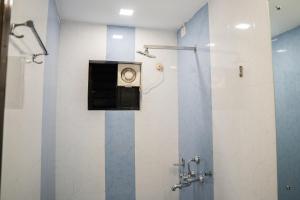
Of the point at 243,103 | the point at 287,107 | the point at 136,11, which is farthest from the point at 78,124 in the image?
the point at 287,107

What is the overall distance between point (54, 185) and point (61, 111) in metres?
0.76

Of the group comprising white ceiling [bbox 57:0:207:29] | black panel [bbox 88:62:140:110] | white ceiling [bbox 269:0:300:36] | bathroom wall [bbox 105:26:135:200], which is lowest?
bathroom wall [bbox 105:26:135:200]

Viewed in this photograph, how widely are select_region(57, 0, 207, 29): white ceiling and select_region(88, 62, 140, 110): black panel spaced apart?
49cm

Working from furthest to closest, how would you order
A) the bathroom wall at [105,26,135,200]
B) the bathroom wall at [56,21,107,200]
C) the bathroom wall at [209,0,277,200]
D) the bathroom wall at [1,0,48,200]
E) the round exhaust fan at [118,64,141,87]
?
the round exhaust fan at [118,64,141,87] < the bathroom wall at [105,26,135,200] < the bathroom wall at [56,21,107,200] < the bathroom wall at [209,0,277,200] < the bathroom wall at [1,0,48,200]

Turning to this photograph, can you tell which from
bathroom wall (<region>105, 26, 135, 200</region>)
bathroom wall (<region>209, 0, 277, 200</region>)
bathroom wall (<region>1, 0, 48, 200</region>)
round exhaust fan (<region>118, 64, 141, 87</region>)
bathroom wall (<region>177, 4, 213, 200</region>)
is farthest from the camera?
round exhaust fan (<region>118, 64, 141, 87</region>)

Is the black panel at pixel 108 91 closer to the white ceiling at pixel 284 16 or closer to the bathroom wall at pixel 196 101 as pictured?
the bathroom wall at pixel 196 101

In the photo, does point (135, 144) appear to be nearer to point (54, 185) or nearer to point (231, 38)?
point (54, 185)

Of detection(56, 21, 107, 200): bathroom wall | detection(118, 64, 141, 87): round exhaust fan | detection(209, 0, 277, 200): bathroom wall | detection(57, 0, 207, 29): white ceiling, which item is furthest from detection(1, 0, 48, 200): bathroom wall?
detection(209, 0, 277, 200): bathroom wall

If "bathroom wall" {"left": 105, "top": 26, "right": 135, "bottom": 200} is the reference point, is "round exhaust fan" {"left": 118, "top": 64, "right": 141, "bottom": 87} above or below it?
above

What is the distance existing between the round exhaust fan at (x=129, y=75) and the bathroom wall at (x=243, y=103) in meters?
0.98

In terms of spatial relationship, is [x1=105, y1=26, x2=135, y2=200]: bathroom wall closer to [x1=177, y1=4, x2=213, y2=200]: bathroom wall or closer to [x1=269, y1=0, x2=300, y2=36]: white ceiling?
[x1=177, y1=4, x2=213, y2=200]: bathroom wall

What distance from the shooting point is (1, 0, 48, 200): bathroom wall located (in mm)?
971

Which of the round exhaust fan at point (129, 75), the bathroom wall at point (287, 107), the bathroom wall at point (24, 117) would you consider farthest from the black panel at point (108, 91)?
the bathroom wall at point (287, 107)

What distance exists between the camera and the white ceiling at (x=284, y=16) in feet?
3.84
